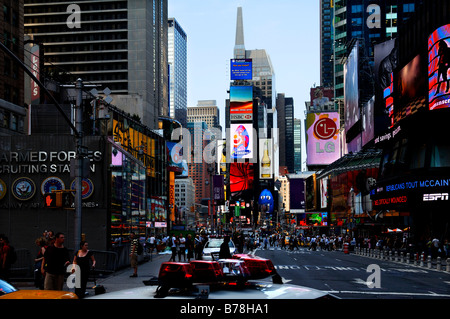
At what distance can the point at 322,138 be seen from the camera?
442ft

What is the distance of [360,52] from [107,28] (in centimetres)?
5714

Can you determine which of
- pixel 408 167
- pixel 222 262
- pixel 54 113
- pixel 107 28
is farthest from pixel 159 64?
pixel 222 262

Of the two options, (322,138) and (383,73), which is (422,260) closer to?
(383,73)

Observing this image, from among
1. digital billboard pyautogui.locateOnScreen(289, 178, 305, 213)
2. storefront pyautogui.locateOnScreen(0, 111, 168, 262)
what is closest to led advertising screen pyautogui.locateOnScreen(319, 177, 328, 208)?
digital billboard pyautogui.locateOnScreen(289, 178, 305, 213)

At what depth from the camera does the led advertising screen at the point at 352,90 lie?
10612cm

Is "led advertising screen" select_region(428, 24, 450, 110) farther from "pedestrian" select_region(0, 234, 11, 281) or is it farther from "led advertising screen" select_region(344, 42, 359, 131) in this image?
"led advertising screen" select_region(344, 42, 359, 131)

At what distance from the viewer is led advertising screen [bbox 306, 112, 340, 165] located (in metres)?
132

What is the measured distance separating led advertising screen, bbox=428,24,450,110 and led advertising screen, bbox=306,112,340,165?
81782 mm

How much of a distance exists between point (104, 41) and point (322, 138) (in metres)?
54.0

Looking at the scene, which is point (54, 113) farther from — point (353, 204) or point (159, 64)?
point (159, 64)

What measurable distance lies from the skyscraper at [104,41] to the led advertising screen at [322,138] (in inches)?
1416

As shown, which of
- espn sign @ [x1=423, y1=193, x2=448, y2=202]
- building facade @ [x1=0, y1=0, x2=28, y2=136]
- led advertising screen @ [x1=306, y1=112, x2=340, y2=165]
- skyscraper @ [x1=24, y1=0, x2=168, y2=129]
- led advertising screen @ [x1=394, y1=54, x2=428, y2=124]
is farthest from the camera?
led advertising screen @ [x1=306, y1=112, x2=340, y2=165]

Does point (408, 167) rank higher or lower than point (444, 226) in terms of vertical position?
higher
